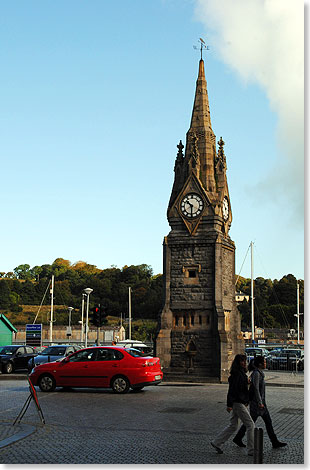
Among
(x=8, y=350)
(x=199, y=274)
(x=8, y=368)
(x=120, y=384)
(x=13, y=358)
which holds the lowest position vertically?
(x=8, y=368)

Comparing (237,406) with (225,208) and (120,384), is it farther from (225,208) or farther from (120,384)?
(225,208)

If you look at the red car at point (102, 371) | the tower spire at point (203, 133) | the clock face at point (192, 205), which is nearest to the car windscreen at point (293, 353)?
the clock face at point (192, 205)

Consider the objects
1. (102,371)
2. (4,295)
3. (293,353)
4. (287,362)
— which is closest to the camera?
(102,371)

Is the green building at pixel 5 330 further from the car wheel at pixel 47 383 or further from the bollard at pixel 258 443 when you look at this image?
the bollard at pixel 258 443

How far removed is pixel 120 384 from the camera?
21.2 metres

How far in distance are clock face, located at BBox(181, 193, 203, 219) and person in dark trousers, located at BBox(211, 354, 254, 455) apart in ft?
63.6

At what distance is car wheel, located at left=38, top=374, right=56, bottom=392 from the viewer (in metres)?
21.8

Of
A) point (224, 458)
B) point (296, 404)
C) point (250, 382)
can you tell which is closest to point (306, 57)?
point (250, 382)

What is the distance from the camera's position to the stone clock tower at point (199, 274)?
29.4m

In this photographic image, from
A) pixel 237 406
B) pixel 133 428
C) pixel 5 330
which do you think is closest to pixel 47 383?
pixel 133 428

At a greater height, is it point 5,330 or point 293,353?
point 5,330

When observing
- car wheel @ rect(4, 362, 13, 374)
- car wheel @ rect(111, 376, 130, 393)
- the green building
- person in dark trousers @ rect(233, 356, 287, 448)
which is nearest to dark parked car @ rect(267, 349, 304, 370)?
car wheel @ rect(4, 362, 13, 374)

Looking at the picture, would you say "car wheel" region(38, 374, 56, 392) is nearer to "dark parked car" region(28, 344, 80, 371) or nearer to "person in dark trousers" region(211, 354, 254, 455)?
"dark parked car" region(28, 344, 80, 371)

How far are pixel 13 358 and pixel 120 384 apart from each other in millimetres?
12162
